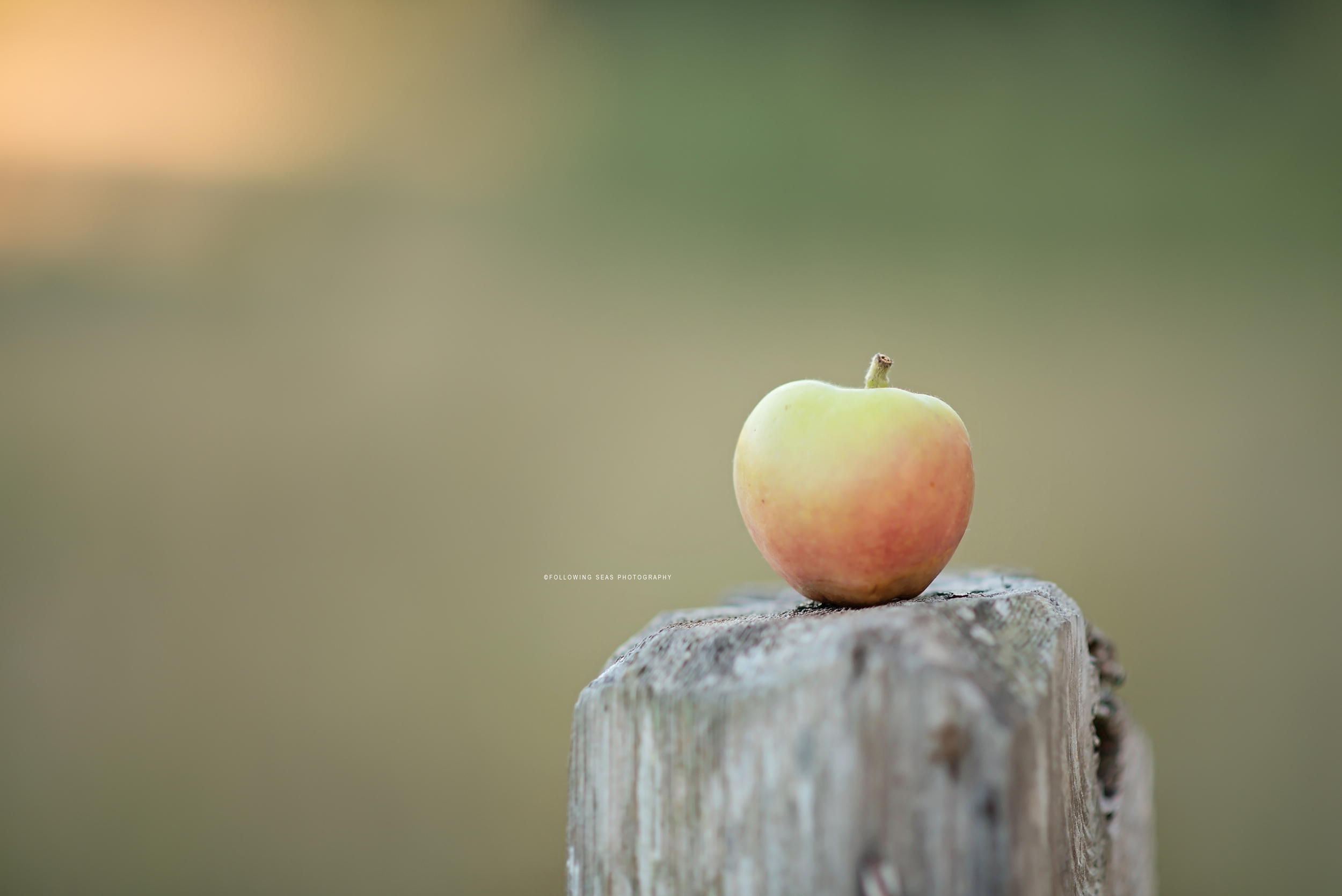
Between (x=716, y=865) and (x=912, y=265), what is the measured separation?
197 centimetres

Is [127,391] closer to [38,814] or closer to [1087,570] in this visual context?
[38,814]

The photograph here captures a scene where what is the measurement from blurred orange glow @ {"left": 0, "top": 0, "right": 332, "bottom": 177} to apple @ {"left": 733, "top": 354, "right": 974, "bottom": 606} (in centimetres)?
199

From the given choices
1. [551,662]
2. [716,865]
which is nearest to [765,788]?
[716,865]

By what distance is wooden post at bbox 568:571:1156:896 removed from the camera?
0.33m

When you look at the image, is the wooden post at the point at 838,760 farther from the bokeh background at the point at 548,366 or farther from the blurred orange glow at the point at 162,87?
the blurred orange glow at the point at 162,87

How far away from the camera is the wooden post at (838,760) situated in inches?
13.0

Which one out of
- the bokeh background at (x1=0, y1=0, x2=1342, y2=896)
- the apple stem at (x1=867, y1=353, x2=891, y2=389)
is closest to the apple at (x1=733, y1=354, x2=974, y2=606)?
the apple stem at (x1=867, y1=353, x2=891, y2=389)

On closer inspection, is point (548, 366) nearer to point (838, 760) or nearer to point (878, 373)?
point (878, 373)

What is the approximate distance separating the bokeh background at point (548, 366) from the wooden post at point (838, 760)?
165 cm

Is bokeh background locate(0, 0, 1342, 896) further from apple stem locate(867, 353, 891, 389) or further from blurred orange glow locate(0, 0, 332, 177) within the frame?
apple stem locate(867, 353, 891, 389)

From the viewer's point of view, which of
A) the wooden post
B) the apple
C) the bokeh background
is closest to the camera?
the wooden post

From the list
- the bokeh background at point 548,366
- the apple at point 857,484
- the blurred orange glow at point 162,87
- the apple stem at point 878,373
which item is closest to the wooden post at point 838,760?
the apple at point 857,484

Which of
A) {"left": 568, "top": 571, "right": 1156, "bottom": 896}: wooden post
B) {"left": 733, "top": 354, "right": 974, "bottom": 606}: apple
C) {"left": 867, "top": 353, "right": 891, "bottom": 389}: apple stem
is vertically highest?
{"left": 867, "top": 353, "right": 891, "bottom": 389}: apple stem

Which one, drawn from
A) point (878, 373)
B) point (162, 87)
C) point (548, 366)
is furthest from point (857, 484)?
point (162, 87)
